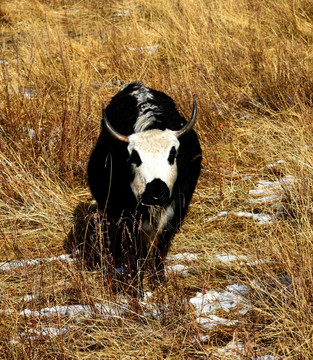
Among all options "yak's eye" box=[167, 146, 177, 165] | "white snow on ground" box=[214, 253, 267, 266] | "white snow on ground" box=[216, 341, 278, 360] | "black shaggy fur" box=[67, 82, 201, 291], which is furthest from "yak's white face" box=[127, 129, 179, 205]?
"white snow on ground" box=[216, 341, 278, 360]

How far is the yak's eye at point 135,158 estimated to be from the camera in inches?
146

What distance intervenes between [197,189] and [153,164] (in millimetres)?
1687

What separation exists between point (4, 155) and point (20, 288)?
1706 mm

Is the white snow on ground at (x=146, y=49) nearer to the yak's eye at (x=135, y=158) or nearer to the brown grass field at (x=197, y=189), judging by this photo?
the brown grass field at (x=197, y=189)

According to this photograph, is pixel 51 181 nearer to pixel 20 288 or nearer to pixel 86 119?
pixel 86 119

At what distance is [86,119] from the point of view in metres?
5.58

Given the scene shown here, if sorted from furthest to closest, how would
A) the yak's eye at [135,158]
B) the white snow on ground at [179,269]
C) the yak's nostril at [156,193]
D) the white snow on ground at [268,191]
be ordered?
the white snow on ground at [268,191], the white snow on ground at [179,269], the yak's eye at [135,158], the yak's nostril at [156,193]

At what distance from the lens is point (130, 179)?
12.7 ft

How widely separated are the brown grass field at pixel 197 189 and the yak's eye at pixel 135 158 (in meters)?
0.73

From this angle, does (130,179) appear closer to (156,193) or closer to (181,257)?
(156,193)

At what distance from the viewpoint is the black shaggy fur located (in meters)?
4.02

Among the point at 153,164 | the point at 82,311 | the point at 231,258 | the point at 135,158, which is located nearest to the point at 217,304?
the point at 231,258

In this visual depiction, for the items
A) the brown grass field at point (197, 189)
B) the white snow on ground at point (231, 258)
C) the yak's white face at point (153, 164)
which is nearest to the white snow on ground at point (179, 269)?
the brown grass field at point (197, 189)

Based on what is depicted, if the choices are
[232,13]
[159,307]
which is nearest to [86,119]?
[159,307]
